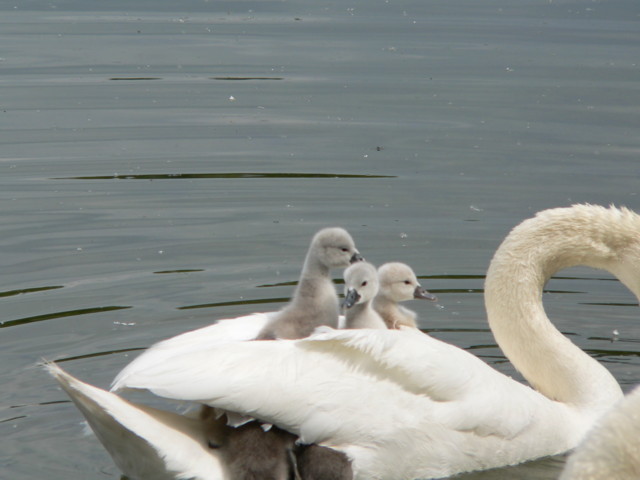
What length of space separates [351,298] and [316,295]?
22 cm

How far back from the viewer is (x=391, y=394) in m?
5.11

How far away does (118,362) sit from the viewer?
6402 millimetres

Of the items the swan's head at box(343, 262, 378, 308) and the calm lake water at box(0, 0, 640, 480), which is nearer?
the swan's head at box(343, 262, 378, 308)

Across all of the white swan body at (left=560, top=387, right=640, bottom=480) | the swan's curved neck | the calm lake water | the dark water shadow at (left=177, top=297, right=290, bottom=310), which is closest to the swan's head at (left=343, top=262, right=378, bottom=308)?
the swan's curved neck

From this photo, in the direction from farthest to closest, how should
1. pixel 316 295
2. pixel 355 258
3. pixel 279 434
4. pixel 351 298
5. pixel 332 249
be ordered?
pixel 355 258 < pixel 332 249 < pixel 316 295 < pixel 351 298 < pixel 279 434

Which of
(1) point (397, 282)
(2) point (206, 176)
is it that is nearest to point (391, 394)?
(1) point (397, 282)

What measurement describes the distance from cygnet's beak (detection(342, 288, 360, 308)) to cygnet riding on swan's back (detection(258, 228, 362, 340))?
0.17 meters

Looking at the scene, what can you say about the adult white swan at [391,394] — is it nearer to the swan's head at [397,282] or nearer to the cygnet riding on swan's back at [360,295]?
the cygnet riding on swan's back at [360,295]

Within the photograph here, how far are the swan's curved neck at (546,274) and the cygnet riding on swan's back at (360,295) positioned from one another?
616 mm

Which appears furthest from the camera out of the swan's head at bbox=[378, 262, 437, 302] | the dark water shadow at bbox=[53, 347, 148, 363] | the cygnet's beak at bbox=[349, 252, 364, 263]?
the dark water shadow at bbox=[53, 347, 148, 363]

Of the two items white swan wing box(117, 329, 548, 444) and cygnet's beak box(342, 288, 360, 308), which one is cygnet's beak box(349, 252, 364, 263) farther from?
white swan wing box(117, 329, 548, 444)

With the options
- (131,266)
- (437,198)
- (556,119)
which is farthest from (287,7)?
(131,266)

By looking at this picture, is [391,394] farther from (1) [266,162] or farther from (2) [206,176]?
(1) [266,162]

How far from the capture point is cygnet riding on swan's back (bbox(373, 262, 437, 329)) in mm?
6160
